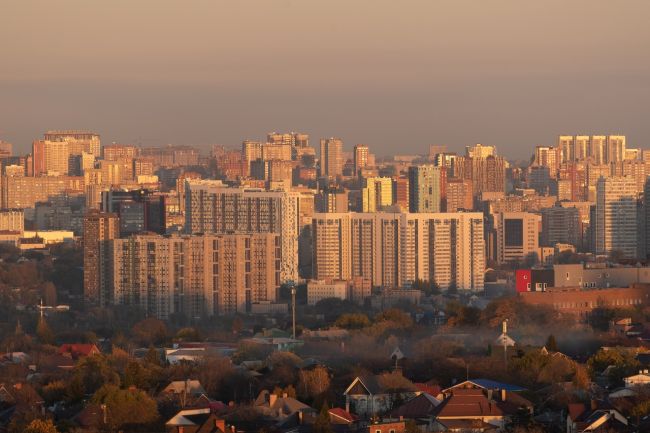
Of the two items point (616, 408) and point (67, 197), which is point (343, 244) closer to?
point (67, 197)

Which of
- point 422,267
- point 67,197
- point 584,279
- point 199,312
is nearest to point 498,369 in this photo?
point 584,279

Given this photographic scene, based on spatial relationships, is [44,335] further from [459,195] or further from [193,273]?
[459,195]

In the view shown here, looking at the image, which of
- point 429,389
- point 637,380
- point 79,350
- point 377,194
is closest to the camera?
point 429,389

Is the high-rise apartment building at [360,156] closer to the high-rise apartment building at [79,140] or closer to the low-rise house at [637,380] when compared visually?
the high-rise apartment building at [79,140]

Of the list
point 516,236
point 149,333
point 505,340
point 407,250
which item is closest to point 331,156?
point 516,236

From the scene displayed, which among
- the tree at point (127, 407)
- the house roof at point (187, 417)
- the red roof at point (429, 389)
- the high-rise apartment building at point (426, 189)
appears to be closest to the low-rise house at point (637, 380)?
the red roof at point (429, 389)

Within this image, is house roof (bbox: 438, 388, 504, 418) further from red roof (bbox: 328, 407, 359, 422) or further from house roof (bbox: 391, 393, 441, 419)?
red roof (bbox: 328, 407, 359, 422)
